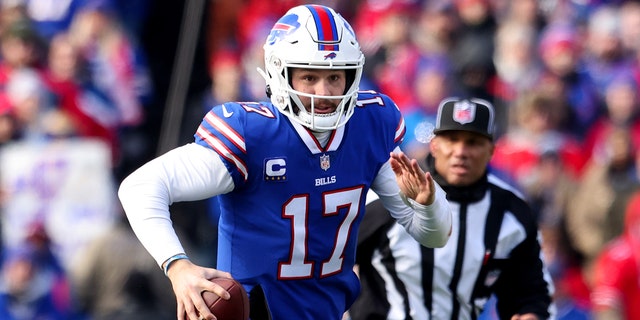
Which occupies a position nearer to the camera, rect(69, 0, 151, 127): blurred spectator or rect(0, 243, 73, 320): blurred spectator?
rect(0, 243, 73, 320): blurred spectator

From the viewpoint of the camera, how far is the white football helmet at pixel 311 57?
4410mm

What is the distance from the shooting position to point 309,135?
4461 mm

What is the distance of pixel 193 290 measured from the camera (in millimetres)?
3965

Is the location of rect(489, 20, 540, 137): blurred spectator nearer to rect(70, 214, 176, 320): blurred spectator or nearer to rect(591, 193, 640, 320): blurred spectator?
rect(591, 193, 640, 320): blurred spectator

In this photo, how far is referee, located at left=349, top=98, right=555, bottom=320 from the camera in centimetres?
567

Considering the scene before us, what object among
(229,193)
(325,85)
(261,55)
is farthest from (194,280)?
(261,55)

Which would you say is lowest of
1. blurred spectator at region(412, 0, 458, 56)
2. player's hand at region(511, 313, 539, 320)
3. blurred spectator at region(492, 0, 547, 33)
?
player's hand at region(511, 313, 539, 320)

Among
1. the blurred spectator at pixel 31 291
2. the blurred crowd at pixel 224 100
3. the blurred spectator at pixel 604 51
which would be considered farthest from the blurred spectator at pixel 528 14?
the blurred spectator at pixel 31 291

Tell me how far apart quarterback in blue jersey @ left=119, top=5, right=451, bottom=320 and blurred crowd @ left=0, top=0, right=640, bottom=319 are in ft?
12.1

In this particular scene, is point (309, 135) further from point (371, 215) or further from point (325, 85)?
point (371, 215)

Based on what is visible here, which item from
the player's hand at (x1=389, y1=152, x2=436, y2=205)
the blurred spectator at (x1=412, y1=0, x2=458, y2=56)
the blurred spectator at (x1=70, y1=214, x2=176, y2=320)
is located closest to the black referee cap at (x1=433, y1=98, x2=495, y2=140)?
the player's hand at (x1=389, y1=152, x2=436, y2=205)

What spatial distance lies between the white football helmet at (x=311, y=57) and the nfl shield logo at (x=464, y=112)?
1265 millimetres

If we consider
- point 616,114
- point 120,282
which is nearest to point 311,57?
point 120,282

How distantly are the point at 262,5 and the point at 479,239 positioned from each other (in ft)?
18.8
